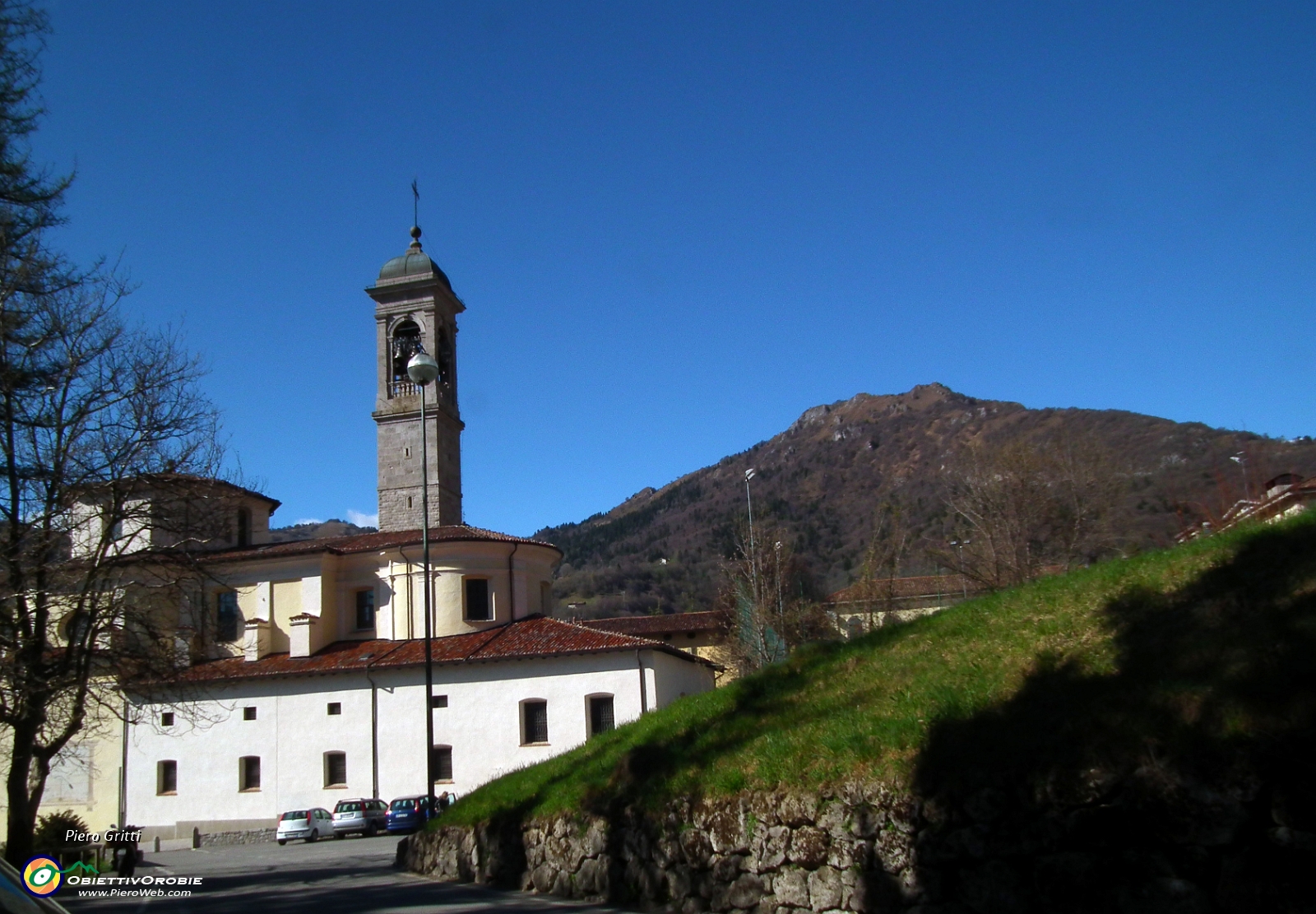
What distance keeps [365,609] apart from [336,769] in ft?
23.4

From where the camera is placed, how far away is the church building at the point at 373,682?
36.0 meters

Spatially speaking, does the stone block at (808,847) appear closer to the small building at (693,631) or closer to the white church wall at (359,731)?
the white church wall at (359,731)

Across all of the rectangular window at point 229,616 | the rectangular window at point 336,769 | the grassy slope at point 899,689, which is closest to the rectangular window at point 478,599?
the rectangular window at point 336,769

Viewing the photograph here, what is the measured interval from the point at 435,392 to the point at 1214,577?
4257 centimetres

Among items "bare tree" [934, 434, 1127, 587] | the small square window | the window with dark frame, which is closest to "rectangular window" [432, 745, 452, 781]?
the small square window

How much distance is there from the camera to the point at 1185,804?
7.84 meters

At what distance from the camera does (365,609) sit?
42.6m

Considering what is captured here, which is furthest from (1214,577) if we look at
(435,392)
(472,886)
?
(435,392)

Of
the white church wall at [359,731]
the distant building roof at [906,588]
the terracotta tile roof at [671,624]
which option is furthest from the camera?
the terracotta tile roof at [671,624]

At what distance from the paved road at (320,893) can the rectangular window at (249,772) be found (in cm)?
1142

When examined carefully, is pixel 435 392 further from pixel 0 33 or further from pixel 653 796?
pixel 653 796

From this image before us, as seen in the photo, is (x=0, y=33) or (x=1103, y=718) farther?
(x=0, y=33)

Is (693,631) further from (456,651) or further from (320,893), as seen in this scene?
(320,893)

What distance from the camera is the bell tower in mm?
48562
